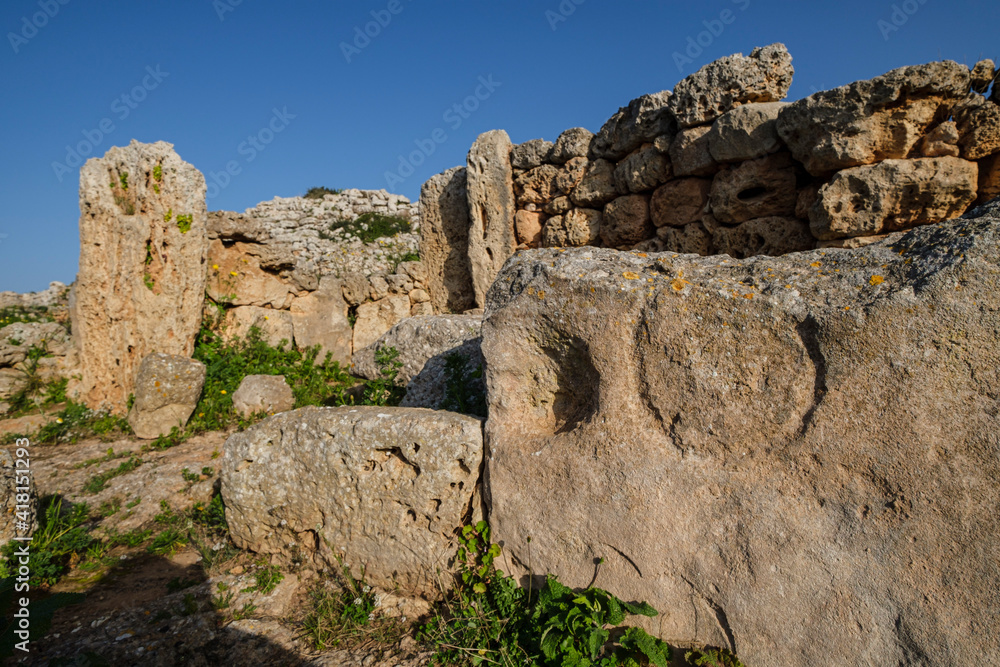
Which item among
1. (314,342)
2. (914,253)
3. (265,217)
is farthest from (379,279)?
(265,217)

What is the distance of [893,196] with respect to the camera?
464cm

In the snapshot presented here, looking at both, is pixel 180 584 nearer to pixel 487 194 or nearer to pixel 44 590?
pixel 44 590

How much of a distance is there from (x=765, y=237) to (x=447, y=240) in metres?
4.95

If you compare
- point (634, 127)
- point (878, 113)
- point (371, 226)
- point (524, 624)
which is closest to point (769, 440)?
point (524, 624)

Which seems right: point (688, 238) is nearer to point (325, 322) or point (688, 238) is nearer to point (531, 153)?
point (531, 153)

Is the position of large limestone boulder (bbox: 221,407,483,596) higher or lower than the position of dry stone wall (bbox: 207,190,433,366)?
lower

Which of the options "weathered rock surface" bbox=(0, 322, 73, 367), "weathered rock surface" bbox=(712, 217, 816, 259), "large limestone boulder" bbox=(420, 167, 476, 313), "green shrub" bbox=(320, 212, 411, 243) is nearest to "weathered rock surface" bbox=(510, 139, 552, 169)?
"large limestone boulder" bbox=(420, 167, 476, 313)

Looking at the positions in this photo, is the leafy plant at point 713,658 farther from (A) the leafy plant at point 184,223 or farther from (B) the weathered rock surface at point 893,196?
(A) the leafy plant at point 184,223

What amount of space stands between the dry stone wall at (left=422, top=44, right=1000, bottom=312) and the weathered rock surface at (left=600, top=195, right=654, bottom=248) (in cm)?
2

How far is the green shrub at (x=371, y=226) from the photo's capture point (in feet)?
55.2

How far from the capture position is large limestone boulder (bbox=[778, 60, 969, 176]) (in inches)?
179

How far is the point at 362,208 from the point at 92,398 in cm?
1413
